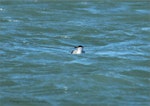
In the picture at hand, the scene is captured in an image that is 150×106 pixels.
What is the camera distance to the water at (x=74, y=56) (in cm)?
1445

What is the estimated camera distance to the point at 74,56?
17609mm

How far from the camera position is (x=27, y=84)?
49.6ft

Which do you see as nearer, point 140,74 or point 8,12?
point 140,74

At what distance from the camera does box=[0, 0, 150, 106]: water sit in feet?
47.4

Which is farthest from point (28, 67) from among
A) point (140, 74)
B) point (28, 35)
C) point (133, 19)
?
point (133, 19)

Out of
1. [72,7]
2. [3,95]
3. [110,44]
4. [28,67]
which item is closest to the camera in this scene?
[3,95]

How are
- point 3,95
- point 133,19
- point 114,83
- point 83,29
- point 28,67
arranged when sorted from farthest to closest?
point 133,19
point 83,29
point 28,67
point 114,83
point 3,95

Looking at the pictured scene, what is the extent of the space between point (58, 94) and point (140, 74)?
240cm

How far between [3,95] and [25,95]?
16.9 inches

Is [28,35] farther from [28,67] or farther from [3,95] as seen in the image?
[3,95]

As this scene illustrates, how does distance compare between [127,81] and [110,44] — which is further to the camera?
[110,44]

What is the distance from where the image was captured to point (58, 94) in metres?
14.5

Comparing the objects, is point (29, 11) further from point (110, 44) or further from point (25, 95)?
point (25, 95)

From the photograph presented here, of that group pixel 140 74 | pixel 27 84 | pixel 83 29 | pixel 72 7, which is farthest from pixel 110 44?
pixel 72 7
